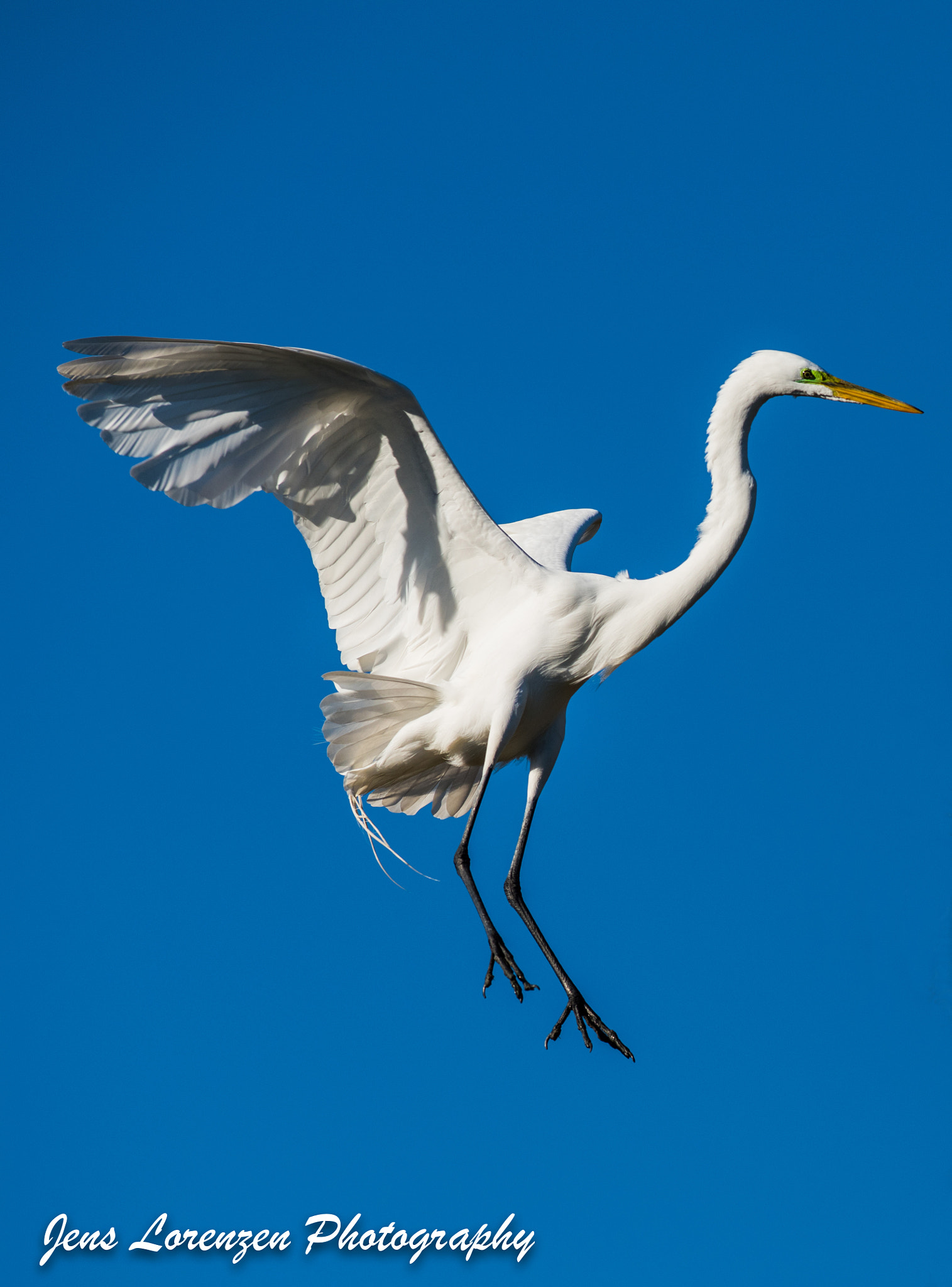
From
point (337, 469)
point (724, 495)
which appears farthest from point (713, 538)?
point (337, 469)

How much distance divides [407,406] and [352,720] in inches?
58.8

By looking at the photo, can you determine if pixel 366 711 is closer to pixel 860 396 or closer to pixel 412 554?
pixel 412 554

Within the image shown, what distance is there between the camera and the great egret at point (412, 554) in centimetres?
577

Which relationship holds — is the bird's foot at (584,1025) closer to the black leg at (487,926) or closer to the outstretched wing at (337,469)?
the black leg at (487,926)

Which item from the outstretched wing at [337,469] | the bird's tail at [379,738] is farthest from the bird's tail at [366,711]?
the outstretched wing at [337,469]

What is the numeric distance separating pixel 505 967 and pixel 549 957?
10.8 inches

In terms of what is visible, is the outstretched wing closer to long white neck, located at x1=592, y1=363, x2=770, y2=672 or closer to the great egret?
the great egret

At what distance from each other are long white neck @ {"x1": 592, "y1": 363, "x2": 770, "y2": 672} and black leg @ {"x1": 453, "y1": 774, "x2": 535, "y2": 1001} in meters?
0.95

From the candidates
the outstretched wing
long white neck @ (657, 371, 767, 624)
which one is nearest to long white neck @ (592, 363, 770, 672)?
long white neck @ (657, 371, 767, 624)

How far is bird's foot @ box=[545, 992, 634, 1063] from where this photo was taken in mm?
6145

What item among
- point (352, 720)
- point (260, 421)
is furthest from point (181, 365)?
point (352, 720)

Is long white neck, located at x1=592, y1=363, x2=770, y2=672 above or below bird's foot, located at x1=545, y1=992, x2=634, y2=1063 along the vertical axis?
above

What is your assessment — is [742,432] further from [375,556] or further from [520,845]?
[520,845]

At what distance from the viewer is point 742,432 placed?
20.4 ft
